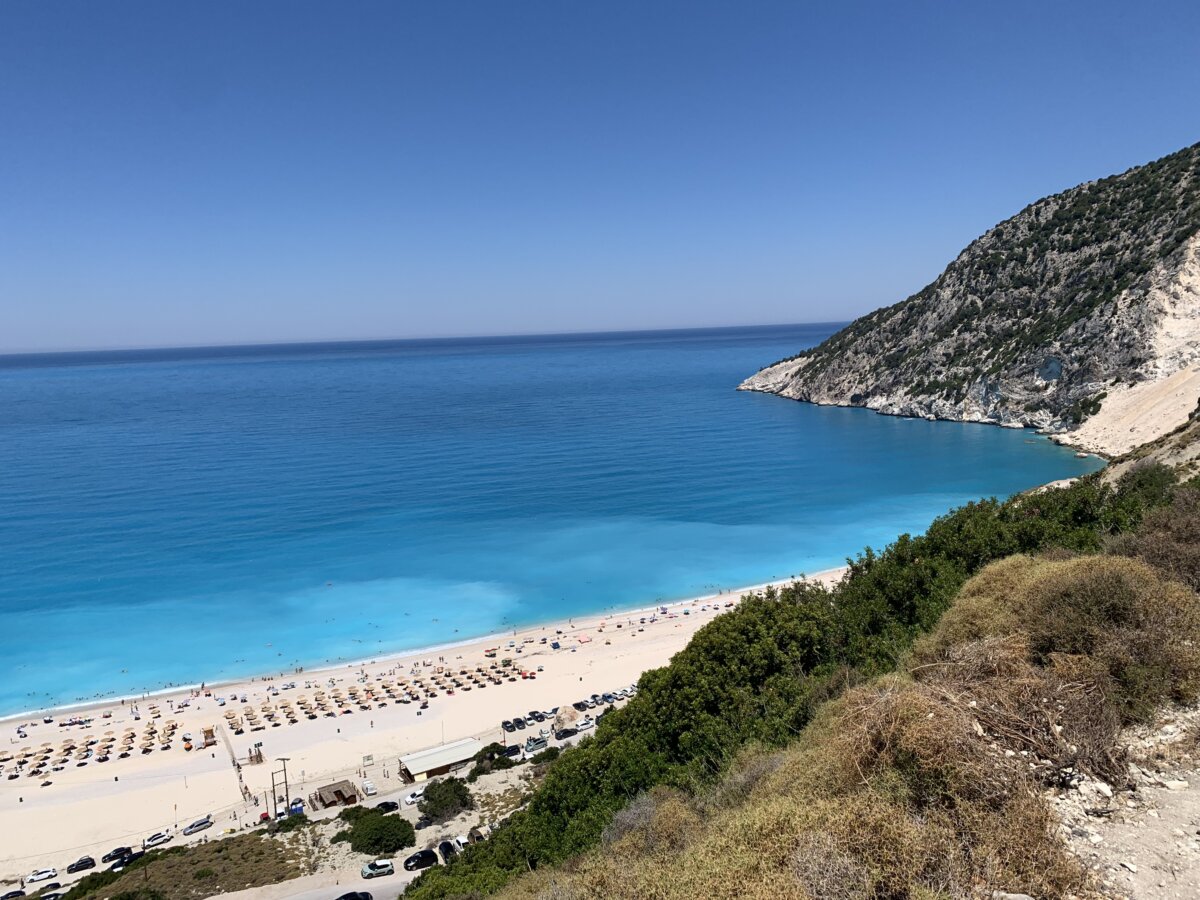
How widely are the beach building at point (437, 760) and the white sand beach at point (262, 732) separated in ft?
2.25

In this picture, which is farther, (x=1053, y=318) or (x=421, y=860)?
(x=1053, y=318)

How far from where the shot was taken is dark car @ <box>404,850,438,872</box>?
19.8 meters

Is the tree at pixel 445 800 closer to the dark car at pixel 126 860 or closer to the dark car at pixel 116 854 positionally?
the dark car at pixel 126 860

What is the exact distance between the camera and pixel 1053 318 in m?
84.7

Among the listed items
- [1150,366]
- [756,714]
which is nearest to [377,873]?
[756,714]

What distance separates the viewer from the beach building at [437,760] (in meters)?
26.6

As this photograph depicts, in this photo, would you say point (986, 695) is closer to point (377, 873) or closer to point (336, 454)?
point (377, 873)

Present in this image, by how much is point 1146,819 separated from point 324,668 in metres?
36.9

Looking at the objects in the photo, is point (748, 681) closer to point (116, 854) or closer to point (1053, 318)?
point (116, 854)

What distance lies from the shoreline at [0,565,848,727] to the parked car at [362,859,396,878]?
1806 cm

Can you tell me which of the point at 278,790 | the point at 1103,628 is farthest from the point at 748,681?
the point at 278,790

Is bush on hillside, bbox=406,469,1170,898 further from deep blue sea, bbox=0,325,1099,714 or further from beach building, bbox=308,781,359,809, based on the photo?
deep blue sea, bbox=0,325,1099,714

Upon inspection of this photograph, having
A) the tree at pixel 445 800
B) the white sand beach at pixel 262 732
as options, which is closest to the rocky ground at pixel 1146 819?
the tree at pixel 445 800

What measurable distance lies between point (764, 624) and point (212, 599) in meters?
40.0
